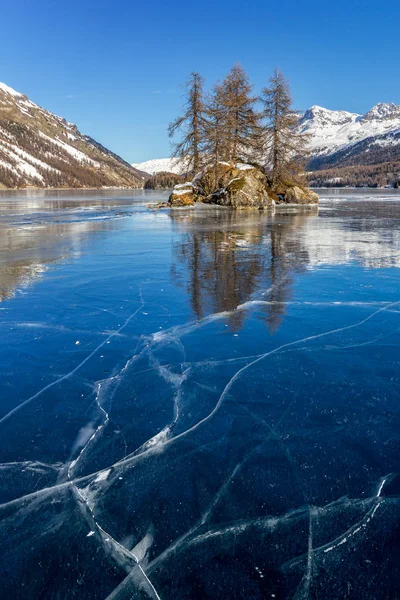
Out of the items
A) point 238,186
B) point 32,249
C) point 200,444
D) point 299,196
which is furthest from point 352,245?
point 299,196

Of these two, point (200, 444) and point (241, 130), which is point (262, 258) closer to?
point (200, 444)

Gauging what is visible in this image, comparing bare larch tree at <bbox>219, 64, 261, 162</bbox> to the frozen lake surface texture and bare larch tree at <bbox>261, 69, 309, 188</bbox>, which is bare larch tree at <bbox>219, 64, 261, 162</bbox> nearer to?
bare larch tree at <bbox>261, 69, 309, 188</bbox>

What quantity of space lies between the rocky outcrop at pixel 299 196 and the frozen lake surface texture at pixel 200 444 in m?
32.4

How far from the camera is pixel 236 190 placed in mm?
33219

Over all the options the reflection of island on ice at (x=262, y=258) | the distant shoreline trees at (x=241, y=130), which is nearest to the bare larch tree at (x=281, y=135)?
the distant shoreline trees at (x=241, y=130)

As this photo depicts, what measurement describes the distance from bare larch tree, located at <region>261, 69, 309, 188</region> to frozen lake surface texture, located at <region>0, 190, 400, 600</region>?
31394 millimetres

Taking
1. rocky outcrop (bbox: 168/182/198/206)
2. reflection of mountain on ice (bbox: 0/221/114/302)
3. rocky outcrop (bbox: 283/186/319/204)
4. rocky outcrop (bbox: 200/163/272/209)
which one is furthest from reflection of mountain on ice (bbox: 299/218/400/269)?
rocky outcrop (bbox: 283/186/319/204)

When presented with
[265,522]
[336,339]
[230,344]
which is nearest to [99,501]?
[265,522]

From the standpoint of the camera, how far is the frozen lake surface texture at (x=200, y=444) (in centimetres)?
235

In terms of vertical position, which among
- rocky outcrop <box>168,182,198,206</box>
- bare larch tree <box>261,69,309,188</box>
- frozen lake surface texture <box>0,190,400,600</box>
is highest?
bare larch tree <box>261,69,309,188</box>

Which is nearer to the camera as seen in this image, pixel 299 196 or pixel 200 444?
pixel 200 444

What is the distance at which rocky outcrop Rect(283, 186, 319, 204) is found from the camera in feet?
125

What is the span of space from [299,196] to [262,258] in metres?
29.7

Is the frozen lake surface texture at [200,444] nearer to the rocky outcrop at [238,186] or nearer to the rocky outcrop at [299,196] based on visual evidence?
the rocky outcrop at [238,186]
